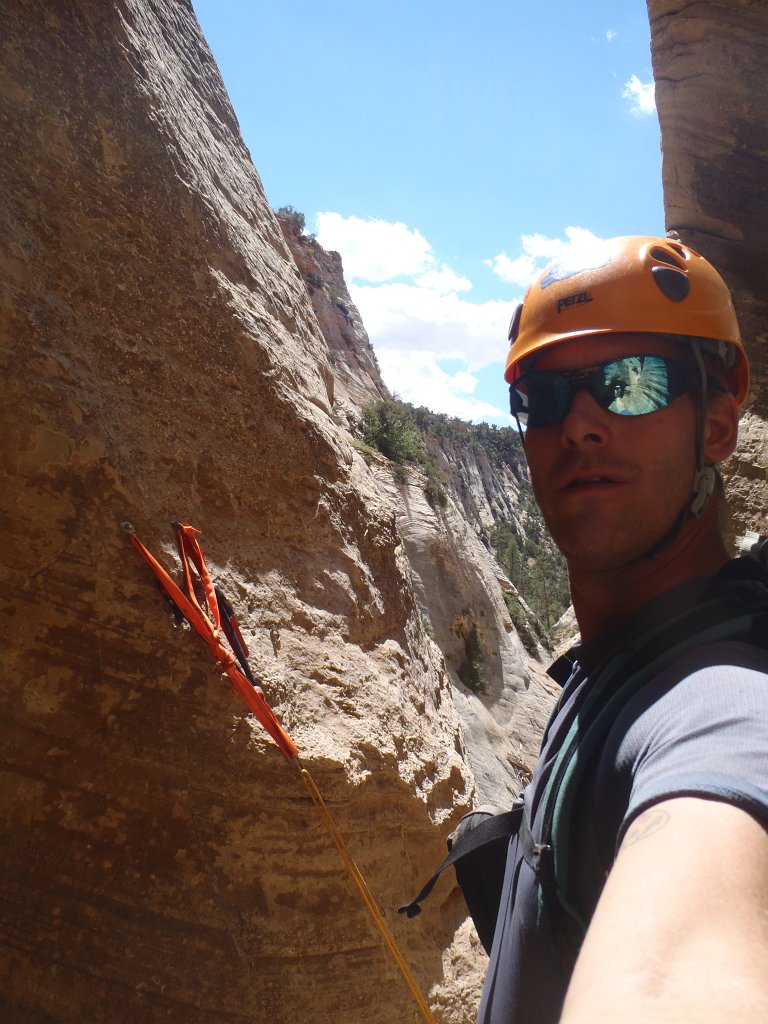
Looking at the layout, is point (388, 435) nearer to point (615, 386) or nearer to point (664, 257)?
point (664, 257)

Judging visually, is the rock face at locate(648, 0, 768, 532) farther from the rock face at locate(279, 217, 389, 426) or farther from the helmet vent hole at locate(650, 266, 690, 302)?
the rock face at locate(279, 217, 389, 426)

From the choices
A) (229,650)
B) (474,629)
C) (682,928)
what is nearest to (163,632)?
(229,650)

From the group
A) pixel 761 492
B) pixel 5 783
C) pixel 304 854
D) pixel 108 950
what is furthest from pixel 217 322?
pixel 761 492

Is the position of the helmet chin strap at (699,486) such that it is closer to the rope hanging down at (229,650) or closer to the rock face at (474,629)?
the rope hanging down at (229,650)

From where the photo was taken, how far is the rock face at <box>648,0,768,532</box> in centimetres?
587

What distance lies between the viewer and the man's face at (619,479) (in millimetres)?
1311

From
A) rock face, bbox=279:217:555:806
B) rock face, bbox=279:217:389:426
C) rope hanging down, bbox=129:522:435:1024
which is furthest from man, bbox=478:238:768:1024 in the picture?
rock face, bbox=279:217:389:426

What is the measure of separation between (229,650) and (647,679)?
236cm

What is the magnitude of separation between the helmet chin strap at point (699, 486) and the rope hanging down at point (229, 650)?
2128mm

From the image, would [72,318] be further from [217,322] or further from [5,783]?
[5,783]

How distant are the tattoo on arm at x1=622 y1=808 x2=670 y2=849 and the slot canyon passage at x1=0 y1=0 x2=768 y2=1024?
2591 mm

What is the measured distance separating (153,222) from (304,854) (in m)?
3.06

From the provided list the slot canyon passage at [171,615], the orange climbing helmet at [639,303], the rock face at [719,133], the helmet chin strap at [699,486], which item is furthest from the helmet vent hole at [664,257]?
the rock face at [719,133]

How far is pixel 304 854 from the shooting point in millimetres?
3191
